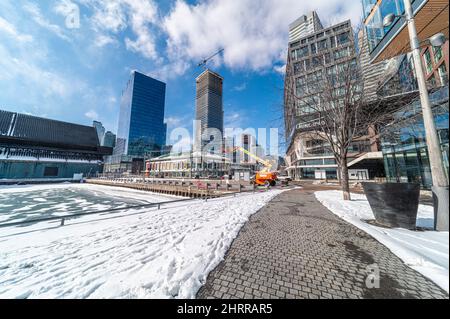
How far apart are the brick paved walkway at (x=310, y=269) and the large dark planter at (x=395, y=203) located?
861mm

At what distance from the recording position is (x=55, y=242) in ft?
13.6

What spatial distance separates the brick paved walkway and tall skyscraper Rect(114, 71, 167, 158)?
292ft

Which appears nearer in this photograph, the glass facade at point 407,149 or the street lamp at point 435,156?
the street lamp at point 435,156

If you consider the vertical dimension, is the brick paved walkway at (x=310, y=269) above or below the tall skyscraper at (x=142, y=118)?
below

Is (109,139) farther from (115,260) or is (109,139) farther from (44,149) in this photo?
(115,260)

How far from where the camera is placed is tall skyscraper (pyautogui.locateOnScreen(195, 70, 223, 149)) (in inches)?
3160

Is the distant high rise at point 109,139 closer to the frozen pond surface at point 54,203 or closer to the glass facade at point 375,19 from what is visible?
the frozen pond surface at point 54,203

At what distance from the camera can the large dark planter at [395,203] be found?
3.68 metres

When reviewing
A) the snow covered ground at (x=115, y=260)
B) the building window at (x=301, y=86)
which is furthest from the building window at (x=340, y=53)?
the snow covered ground at (x=115, y=260)

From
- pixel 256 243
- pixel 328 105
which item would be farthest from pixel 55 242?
pixel 328 105

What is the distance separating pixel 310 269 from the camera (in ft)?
8.12

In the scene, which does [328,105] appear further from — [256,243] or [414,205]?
[256,243]

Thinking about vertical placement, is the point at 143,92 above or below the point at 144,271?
above
